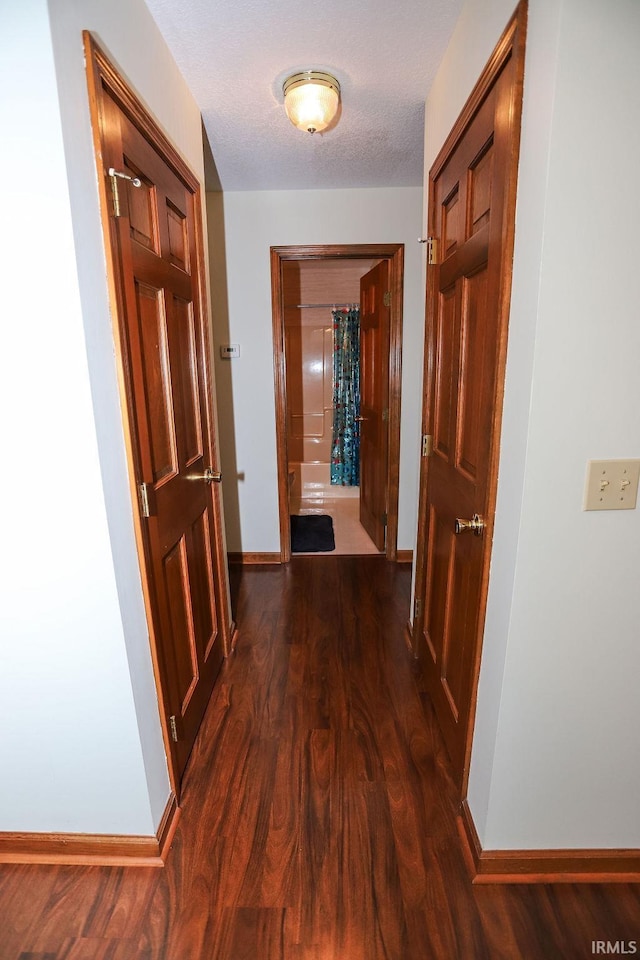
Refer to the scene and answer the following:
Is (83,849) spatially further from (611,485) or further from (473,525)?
(611,485)

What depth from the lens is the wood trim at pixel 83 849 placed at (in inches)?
52.3

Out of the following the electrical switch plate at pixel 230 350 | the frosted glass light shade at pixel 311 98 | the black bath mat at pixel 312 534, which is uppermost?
the frosted glass light shade at pixel 311 98

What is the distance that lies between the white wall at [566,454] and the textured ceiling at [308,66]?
0.82ft

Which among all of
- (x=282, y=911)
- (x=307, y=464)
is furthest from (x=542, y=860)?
(x=307, y=464)

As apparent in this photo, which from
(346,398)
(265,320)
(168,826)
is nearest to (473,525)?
(168,826)

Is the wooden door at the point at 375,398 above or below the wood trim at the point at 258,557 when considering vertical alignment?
above

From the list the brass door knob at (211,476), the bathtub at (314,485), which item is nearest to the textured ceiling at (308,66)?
the brass door knob at (211,476)

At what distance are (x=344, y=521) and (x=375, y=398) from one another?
4.02ft

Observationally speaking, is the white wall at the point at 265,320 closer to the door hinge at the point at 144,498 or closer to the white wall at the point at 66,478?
the white wall at the point at 66,478

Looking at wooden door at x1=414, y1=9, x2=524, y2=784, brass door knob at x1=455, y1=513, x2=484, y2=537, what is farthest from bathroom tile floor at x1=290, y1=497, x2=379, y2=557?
brass door knob at x1=455, y1=513, x2=484, y2=537

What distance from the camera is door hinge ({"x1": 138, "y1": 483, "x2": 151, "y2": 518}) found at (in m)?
→ 1.28

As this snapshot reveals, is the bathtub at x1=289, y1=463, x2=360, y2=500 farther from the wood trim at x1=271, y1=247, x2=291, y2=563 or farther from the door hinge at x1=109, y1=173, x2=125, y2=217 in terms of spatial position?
the door hinge at x1=109, y1=173, x2=125, y2=217

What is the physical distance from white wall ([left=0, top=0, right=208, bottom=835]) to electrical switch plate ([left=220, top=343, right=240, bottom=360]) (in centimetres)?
157

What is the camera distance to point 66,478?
1.07 m
